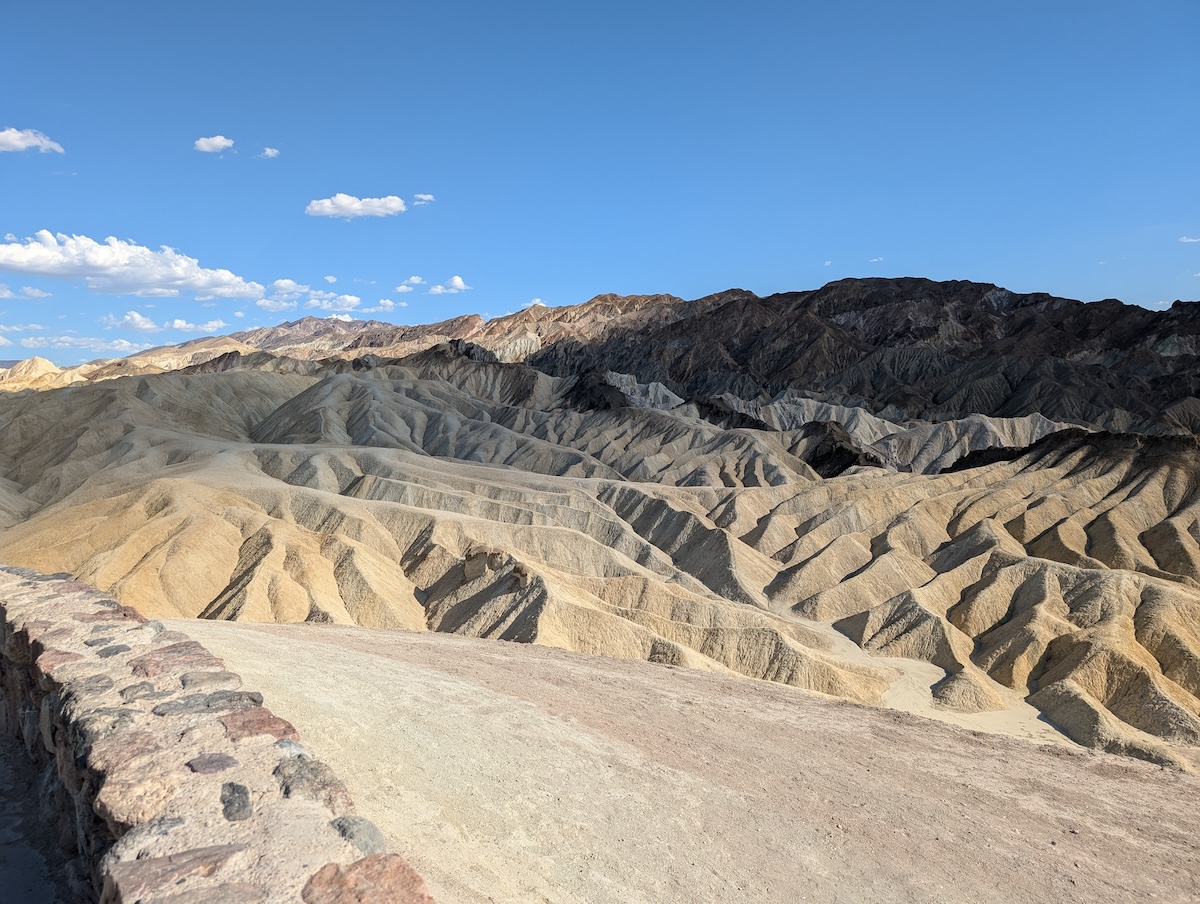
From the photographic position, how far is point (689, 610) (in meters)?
41.3

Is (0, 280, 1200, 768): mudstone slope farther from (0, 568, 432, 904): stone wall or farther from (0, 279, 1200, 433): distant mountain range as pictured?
(0, 568, 432, 904): stone wall

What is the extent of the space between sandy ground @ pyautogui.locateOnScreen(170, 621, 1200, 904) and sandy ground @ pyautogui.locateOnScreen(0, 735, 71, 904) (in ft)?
9.70

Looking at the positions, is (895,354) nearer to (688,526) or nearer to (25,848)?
(688,526)

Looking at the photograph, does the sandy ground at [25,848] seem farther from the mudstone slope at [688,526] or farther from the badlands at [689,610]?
the mudstone slope at [688,526]

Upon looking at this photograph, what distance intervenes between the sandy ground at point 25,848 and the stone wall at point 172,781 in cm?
16

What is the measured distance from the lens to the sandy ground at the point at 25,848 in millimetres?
7844

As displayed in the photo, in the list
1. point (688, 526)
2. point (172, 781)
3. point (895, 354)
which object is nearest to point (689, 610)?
point (688, 526)

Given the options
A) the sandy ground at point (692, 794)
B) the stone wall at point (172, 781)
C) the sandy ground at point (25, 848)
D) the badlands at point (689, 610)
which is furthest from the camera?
the badlands at point (689, 610)

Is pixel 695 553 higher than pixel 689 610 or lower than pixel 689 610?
higher

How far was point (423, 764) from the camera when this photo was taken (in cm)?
1166

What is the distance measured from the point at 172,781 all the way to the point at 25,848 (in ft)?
8.34

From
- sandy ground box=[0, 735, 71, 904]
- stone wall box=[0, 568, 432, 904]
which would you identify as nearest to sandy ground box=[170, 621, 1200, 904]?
stone wall box=[0, 568, 432, 904]

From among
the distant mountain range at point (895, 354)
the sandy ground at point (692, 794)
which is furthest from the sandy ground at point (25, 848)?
the distant mountain range at point (895, 354)

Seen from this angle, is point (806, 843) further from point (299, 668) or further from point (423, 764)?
point (299, 668)
